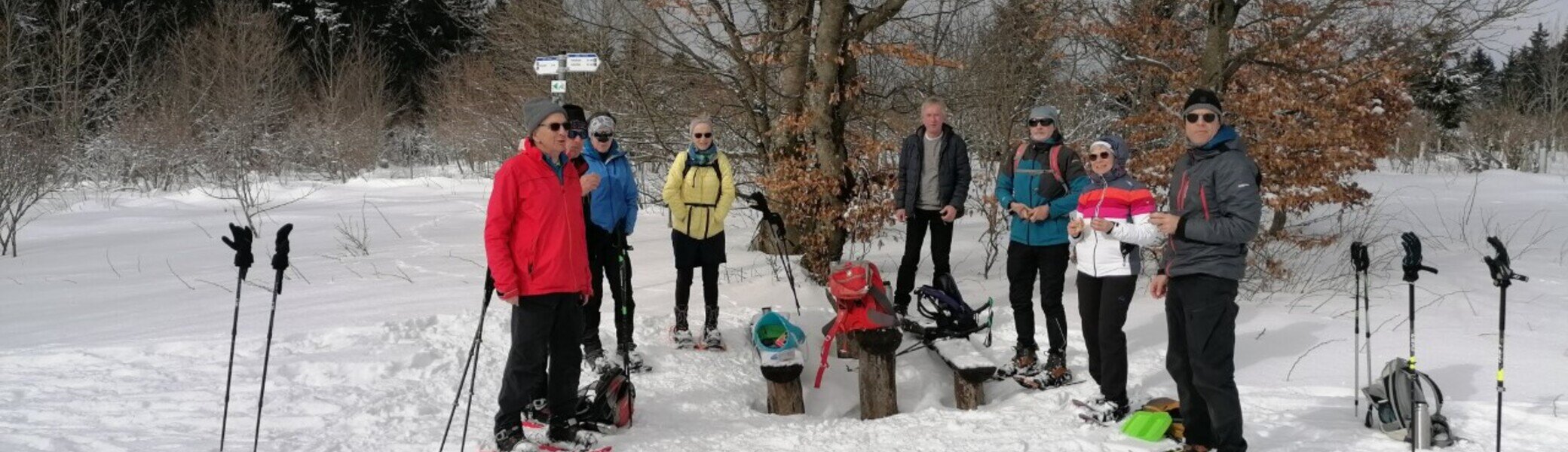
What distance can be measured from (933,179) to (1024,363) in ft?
4.85

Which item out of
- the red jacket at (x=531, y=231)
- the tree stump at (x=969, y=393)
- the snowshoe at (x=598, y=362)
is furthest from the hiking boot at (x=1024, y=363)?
the red jacket at (x=531, y=231)

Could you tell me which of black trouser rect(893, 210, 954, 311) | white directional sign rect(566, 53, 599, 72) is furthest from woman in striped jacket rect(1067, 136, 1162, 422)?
white directional sign rect(566, 53, 599, 72)

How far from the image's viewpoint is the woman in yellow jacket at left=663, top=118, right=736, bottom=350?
19.4ft

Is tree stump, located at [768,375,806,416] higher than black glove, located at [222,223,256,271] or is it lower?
lower

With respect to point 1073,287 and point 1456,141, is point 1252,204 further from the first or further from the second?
point 1456,141

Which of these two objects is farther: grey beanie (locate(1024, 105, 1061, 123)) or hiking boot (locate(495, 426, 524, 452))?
grey beanie (locate(1024, 105, 1061, 123))

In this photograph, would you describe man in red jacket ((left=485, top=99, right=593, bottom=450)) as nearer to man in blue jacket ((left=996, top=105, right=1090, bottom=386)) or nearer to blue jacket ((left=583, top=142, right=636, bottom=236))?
blue jacket ((left=583, top=142, right=636, bottom=236))

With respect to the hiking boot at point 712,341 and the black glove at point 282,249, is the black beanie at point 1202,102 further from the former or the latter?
the black glove at point 282,249

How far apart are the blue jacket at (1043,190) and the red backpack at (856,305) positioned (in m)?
0.92

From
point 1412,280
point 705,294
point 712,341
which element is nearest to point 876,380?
point 712,341

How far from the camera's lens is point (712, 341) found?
6.16 metres

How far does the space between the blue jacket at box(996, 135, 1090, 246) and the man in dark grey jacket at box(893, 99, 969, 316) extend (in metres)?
0.68

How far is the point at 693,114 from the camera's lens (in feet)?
31.6

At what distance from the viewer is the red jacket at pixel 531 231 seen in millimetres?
3908
